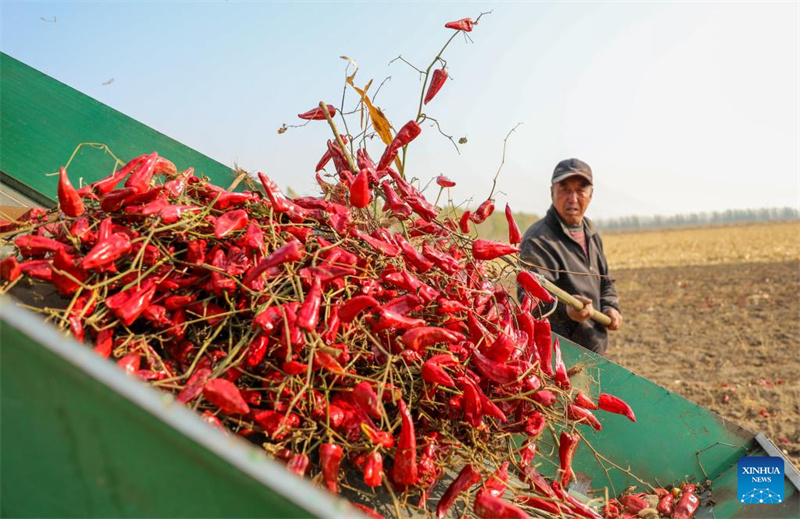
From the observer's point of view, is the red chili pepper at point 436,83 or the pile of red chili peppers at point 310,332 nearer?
the pile of red chili peppers at point 310,332

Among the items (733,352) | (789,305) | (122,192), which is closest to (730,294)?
Result: (789,305)

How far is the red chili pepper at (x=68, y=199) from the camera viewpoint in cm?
196

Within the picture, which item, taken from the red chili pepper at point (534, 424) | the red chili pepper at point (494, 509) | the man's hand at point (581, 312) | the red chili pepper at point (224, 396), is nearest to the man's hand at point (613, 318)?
the man's hand at point (581, 312)

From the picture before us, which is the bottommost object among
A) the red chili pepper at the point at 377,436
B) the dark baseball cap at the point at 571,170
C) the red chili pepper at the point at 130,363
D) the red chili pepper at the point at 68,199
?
the red chili pepper at the point at 377,436

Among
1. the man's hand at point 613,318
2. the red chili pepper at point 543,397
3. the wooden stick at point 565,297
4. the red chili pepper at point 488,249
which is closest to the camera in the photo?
the red chili pepper at point 543,397

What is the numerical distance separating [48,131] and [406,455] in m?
2.42

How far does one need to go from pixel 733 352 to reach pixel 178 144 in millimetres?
8663

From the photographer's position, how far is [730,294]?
605 inches

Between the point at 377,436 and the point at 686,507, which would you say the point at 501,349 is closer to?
the point at 377,436

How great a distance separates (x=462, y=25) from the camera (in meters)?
2.99

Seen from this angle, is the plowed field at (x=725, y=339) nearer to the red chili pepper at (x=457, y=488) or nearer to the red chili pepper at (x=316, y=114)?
the red chili pepper at (x=457, y=488)

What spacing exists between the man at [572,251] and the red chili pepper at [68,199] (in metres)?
3.06

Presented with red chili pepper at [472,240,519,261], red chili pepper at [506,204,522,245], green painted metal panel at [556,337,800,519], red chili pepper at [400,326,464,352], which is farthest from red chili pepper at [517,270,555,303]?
red chili pepper at [400,326,464,352]

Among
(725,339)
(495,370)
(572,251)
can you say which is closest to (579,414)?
(495,370)
